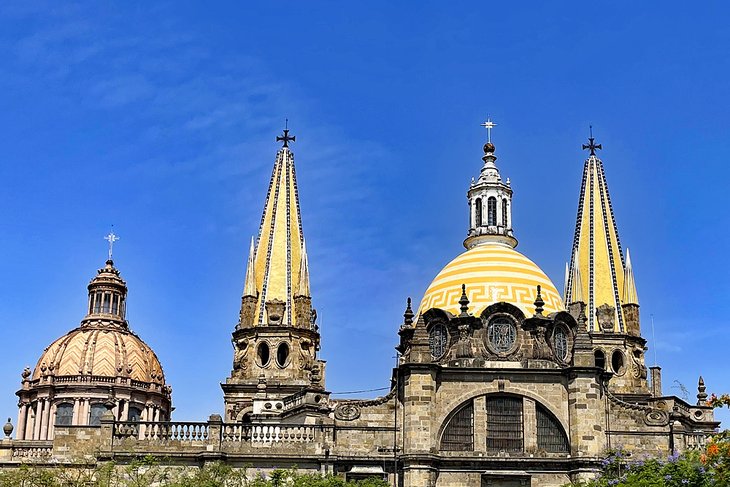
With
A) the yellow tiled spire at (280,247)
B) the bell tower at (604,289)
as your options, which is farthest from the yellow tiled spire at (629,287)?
the yellow tiled spire at (280,247)

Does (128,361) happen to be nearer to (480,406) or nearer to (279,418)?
(279,418)

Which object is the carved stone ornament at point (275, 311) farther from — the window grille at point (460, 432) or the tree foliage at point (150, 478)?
the tree foliage at point (150, 478)

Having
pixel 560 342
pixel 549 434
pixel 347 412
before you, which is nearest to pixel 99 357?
pixel 347 412

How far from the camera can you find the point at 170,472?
49.2 m

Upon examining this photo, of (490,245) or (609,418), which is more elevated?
(490,245)

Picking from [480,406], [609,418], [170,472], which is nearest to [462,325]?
[480,406]

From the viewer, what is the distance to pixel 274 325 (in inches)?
2680

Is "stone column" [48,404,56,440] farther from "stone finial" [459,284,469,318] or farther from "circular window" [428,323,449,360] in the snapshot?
"stone finial" [459,284,469,318]

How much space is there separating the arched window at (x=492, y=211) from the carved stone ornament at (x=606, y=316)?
9.32 meters

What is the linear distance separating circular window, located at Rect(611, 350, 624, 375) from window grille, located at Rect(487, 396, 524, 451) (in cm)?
1514

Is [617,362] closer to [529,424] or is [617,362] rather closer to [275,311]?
[529,424]

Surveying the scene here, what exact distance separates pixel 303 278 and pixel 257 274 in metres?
2.89

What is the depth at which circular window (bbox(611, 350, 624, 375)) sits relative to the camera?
2591 inches

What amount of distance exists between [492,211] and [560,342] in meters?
11.3
